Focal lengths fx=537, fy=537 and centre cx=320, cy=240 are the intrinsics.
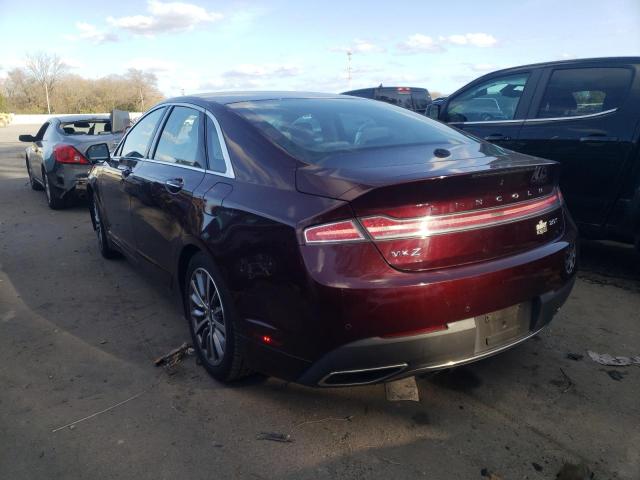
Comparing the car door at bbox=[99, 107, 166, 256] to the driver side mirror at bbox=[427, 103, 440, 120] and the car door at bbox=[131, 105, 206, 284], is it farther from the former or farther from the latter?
the driver side mirror at bbox=[427, 103, 440, 120]

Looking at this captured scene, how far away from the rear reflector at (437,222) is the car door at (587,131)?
2.43 m

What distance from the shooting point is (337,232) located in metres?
2.20

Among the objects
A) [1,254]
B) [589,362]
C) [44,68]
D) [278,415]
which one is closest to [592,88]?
[589,362]

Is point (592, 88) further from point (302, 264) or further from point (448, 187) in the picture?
point (302, 264)

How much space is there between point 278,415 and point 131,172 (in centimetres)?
234

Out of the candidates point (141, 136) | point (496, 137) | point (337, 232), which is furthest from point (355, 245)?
point (496, 137)

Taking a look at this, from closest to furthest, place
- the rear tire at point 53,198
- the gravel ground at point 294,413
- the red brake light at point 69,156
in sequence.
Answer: the gravel ground at point 294,413 < the red brake light at point 69,156 < the rear tire at point 53,198

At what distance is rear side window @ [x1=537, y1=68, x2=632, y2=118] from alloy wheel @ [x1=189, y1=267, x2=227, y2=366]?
3.60 metres

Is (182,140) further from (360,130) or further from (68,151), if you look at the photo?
(68,151)

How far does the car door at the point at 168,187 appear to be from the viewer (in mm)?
3205

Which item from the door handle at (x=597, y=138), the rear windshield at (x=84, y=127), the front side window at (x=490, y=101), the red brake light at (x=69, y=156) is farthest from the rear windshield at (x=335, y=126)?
the rear windshield at (x=84, y=127)

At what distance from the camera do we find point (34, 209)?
846 cm

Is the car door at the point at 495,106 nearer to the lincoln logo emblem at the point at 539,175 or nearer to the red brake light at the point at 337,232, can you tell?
the lincoln logo emblem at the point at 539,175

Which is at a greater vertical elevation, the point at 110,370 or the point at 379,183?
the point at 379,183
